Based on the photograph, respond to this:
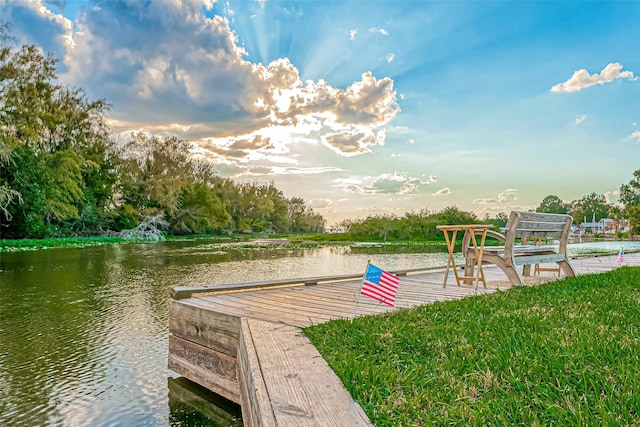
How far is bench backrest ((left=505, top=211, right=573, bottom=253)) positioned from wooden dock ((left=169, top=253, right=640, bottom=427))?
850 mm

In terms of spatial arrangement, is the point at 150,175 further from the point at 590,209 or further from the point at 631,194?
the point at 590,209

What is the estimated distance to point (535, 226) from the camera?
5.82m

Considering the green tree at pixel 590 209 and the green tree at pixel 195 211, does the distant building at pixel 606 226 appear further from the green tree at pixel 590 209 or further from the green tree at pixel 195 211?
the green tree at pixel 195 211

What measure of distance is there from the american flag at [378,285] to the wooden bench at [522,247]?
2.14m

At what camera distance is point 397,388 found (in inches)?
84.1

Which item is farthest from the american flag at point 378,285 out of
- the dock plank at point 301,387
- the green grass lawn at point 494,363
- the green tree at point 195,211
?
the green tree at point 195,211

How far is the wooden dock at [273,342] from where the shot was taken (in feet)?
6.14

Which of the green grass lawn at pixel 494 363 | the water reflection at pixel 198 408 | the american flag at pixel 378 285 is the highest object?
the american flag at pixel 378 285

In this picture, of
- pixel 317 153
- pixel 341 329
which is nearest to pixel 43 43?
pixel 317 153

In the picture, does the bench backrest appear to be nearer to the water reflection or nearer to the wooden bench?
the wooden bench

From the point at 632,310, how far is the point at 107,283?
10.8 metres

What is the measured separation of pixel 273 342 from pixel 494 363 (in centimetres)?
143

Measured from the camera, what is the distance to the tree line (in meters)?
28.1

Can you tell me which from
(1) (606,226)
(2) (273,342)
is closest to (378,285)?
(2) (273,342)
